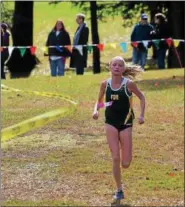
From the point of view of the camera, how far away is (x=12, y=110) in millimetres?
10898

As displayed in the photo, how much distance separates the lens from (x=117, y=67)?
7.67 m

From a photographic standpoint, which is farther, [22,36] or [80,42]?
[22,36]

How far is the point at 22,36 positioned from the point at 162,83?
15708mm

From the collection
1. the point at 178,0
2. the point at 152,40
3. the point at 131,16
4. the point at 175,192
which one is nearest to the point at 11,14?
the point at 131,16

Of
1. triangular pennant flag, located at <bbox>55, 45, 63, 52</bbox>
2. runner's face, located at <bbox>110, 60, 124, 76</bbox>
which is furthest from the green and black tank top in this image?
triangular pennant flag, located at <bbox>55, 45, 63, 52</bbox>

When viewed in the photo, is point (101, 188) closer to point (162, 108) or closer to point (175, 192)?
point (175, 192)

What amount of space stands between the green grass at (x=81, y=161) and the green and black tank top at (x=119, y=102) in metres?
1.21

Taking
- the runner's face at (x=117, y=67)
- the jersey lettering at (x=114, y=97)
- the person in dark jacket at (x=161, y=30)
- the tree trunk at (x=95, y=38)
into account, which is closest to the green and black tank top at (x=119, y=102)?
the jersey lettering at (x=114, y=97)

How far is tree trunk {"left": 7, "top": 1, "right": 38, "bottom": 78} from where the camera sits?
1272 inches

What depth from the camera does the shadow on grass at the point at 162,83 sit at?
1709 cm

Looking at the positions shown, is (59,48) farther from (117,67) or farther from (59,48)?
(117,67)

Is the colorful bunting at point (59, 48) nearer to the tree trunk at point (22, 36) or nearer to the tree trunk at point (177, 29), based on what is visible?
the tree trunk at point (177, 29)

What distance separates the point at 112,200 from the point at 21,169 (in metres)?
1.47

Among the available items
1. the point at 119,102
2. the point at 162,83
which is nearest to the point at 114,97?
the point at 119,102
